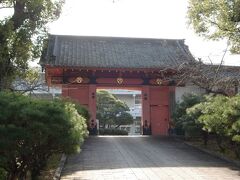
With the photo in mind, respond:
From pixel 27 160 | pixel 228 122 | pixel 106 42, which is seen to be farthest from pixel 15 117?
pixel 106 42

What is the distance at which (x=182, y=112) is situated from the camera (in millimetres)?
20672

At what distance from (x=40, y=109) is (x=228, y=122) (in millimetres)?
6484

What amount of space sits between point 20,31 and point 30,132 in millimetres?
6107

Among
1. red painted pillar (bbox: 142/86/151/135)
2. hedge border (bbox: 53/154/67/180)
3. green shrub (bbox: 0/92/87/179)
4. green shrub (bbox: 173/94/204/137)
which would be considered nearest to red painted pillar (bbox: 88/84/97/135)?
red painted pillar (bbox: 142/86/151/135)

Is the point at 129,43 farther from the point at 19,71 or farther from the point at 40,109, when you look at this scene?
the point at 40,109

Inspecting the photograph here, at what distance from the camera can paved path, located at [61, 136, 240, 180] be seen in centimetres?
1083

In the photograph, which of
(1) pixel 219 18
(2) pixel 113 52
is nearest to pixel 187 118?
(1) pixel 219 18

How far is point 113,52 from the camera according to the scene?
27734mm

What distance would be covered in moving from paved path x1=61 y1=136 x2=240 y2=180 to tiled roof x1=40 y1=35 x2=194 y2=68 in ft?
28.1

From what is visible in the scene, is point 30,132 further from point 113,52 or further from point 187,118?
point 113,52

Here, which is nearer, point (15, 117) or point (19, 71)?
point (15, 117)

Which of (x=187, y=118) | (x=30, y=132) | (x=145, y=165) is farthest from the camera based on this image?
(x=187, y=118)

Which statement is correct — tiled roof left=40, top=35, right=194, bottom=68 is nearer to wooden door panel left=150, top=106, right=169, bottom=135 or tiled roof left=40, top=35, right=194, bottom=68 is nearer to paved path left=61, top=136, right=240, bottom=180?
wooden door panel left=150, top=106, right=169, bottom=135

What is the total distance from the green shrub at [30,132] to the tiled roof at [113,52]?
48.9 feet
